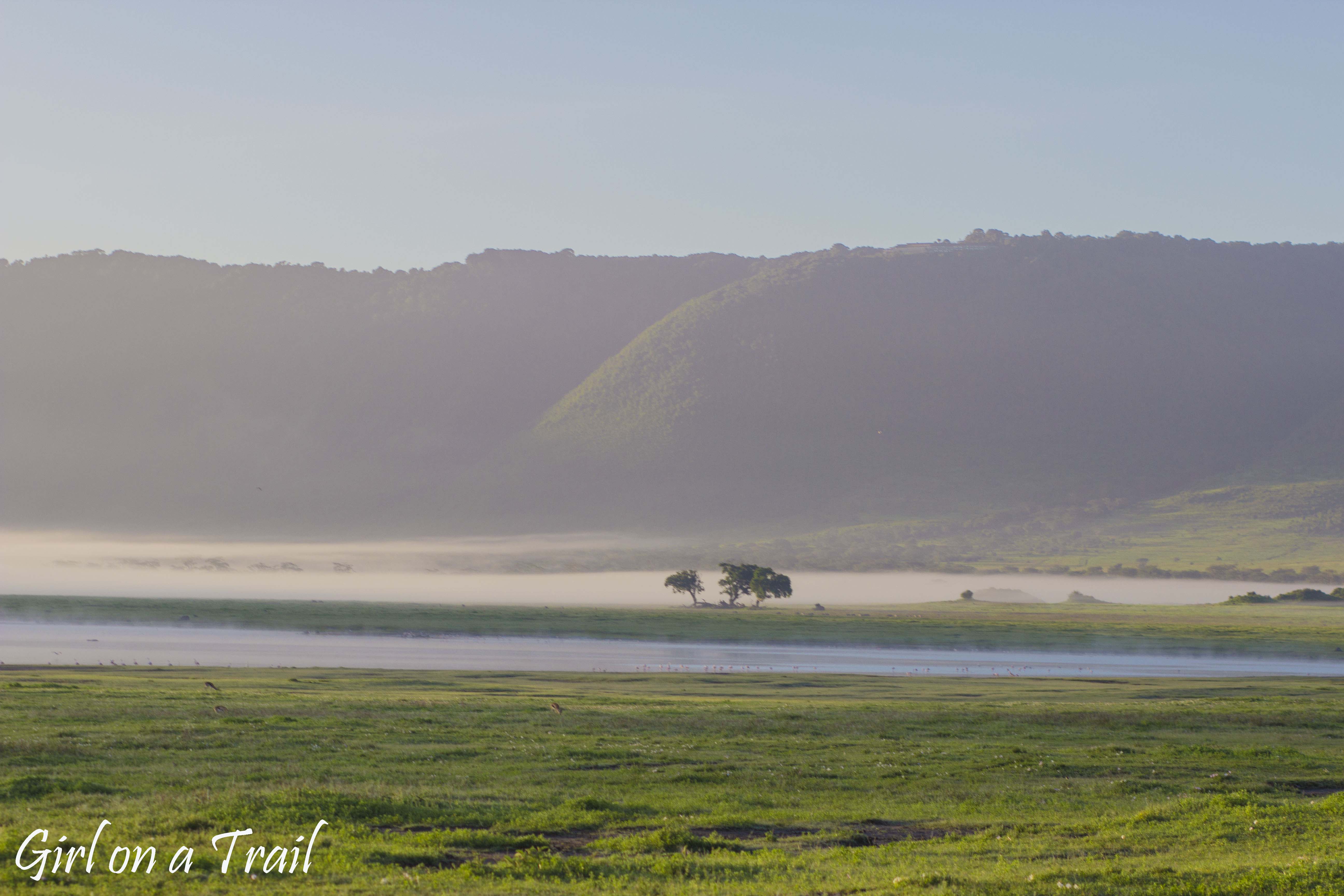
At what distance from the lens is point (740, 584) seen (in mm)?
164125

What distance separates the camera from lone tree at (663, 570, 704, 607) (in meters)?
171

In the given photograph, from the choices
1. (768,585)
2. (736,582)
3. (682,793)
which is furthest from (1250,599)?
(682,793)

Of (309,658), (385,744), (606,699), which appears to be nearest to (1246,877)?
(385,744)

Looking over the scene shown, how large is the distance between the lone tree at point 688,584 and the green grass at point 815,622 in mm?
8268

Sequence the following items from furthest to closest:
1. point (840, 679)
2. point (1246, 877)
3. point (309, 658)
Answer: point (309, 658) < point (840, 679) < point (1246, 877)

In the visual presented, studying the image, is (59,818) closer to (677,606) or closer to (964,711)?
(964,711)

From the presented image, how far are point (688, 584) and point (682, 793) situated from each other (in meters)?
147

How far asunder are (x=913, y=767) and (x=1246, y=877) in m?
13.8

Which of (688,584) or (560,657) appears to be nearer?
(560,657)

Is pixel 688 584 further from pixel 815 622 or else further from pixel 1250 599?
pixel 1250 599

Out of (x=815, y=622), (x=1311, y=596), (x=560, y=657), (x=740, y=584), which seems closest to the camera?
(x=560, y=657)

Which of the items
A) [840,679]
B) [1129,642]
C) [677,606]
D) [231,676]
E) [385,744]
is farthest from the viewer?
[677,606]

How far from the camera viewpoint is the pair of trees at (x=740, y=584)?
16150 centimetres

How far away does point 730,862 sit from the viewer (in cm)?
1756
